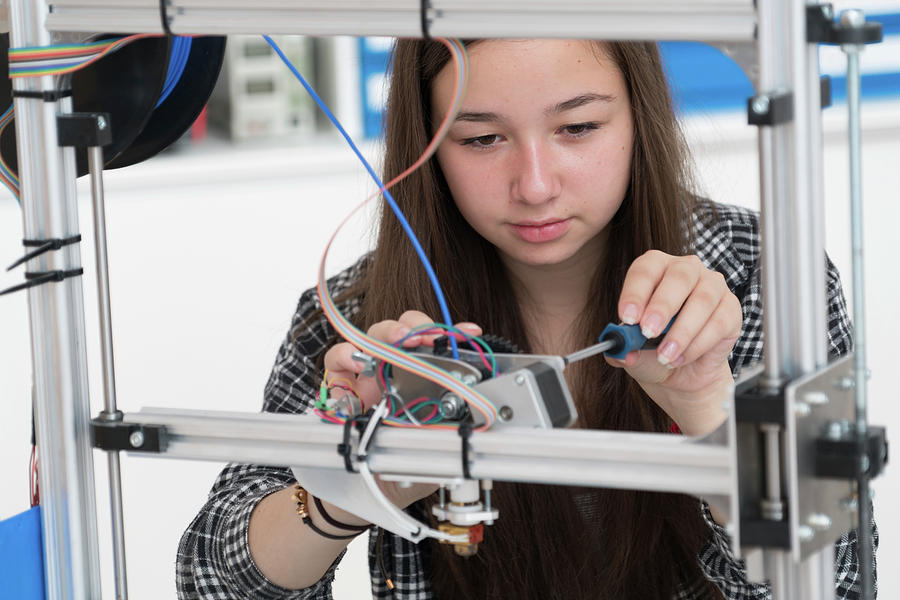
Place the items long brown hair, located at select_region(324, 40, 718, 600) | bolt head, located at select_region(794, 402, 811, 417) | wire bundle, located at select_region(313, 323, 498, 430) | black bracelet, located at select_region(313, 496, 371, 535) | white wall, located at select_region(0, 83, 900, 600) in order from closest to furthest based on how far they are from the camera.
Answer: bolt head, located at select_region(794, 402, 811, 417) < wire bundle, located at select_region(313, 323, 498, 430) < black bracelet, located at select_region(313, 496, 371, 535) < long brown hair, located at select_region(324, 40, 718, 600) < white wall, located at select_region(0, 83, 900, 600)

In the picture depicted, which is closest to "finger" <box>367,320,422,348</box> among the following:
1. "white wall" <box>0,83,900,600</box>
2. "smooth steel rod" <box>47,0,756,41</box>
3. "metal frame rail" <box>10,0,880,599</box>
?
"metal frame rail" <box>10,0,880,599</box>

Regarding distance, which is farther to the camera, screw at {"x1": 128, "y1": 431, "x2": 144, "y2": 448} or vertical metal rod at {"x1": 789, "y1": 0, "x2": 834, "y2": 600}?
screw at {"x1": 128, "y1": 431, "x2": 144, "y2": 448}

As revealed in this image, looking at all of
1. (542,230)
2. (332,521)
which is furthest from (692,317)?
(332,521)

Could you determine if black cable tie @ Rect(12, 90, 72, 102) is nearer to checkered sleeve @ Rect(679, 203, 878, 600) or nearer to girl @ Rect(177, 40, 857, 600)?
girl @ Rect(177, 40, 857, 600)

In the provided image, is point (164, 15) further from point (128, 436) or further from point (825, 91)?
point (825, 91)

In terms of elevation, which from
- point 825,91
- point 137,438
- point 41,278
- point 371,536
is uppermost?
point 825,91

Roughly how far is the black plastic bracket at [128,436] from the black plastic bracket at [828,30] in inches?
19.2

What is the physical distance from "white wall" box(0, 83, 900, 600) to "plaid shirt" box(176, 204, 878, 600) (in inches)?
47.9

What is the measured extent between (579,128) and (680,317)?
28cm

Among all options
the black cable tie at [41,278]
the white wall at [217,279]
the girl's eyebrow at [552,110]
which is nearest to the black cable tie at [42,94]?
the black cable tie at [41,278]

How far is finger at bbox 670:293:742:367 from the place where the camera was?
81 centimetres

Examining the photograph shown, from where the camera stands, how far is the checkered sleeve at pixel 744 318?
1.01 metres

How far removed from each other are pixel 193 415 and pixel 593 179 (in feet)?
1.50

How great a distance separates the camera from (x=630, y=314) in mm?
776
